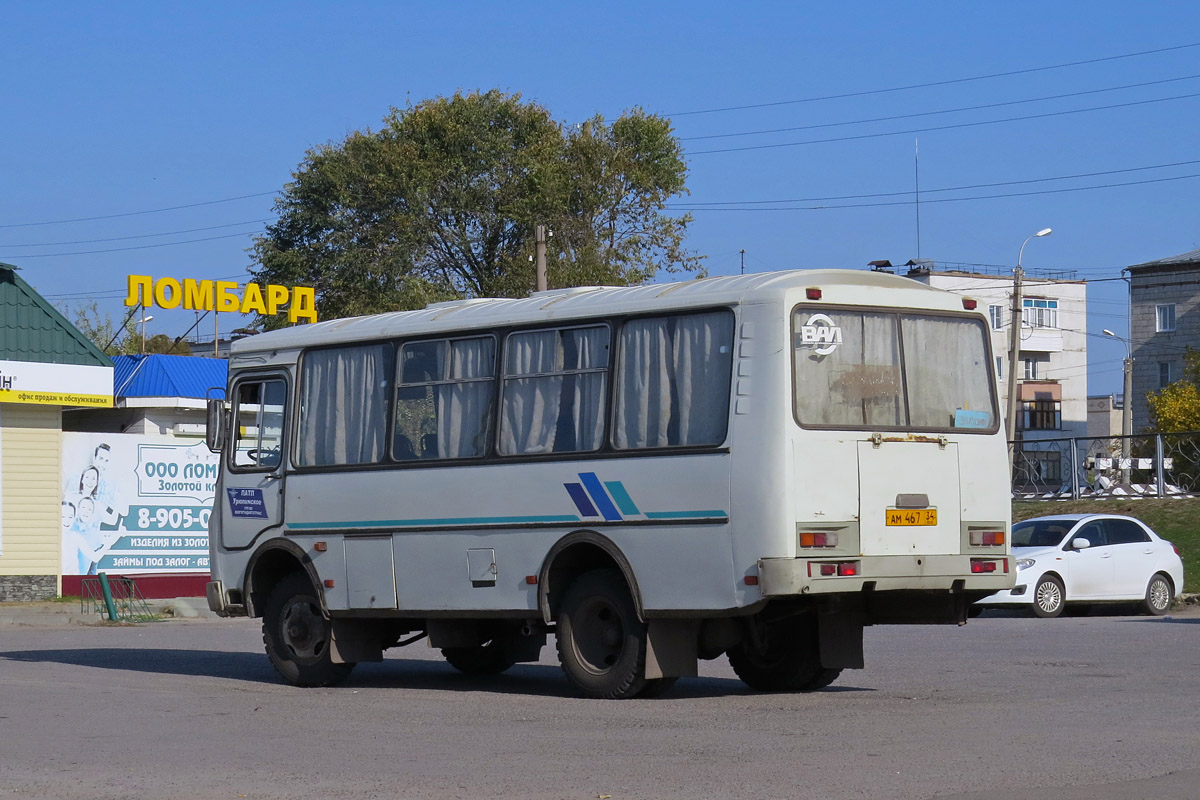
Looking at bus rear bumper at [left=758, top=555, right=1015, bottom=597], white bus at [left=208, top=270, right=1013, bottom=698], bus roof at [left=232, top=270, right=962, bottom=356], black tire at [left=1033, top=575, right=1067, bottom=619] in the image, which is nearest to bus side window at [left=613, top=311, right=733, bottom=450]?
white bus at [left=208, top=270, right=1013, bottom=698]

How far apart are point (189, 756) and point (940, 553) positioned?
18.1 feet

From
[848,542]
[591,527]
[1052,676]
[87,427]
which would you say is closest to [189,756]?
[591,527]

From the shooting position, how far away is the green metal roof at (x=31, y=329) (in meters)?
26.6

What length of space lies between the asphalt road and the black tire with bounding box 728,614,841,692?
24cm

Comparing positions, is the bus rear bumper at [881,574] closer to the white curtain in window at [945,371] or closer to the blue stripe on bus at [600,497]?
the white curtain in window at [945,371]

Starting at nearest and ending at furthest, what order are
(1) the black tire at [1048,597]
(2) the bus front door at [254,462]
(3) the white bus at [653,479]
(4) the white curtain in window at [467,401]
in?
(3) the white bus at [653,479]
(4) the white curtain in window at [467,401]
(2) the bus front door at [254,462]
(1) the black tire at [1048,597]

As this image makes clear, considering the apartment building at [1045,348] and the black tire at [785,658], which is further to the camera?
the apartment building at [1045,348]


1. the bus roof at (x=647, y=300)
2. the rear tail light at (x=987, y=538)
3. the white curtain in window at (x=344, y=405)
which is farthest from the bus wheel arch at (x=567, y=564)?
the rear tail light at (x=987, y=538)

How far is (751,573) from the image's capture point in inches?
449

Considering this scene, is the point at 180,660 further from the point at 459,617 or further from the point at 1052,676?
the point at 1052,676

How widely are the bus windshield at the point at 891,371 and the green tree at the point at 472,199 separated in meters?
39.1

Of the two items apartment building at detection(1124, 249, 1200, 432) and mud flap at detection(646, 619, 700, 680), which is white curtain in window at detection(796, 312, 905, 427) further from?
apartment building at detection(1124, 249, 1200, 432)

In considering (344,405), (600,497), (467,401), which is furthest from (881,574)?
(344,405)

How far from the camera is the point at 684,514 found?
11.8m
